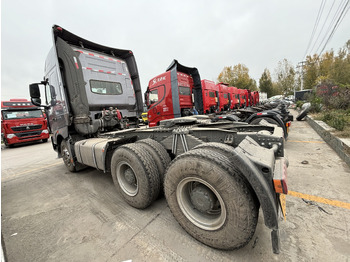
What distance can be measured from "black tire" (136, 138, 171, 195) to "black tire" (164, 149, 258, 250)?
47 centimetres

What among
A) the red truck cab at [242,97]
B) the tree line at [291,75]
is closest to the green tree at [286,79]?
the tree line at [291,75]

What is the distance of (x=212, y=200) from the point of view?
1685 millimetres

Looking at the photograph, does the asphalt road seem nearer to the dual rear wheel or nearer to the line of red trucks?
the dual rear wheel

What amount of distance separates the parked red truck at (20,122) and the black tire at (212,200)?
41.3 ft

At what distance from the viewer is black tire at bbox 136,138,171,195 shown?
7.72 feet

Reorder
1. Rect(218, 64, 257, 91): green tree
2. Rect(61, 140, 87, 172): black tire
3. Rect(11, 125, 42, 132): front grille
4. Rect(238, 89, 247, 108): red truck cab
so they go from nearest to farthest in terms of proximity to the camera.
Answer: Rect(61, 140, 87, 172): black tire, Rect(11, 125, 42, 132): front grille, Rect(238, 89, 247, 108): red truck cab, Rect(218, 64, 257, 91): green tree

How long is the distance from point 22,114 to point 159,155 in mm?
12396

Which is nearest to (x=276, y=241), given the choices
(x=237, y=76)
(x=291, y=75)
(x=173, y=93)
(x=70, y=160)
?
(x=70, y=160)

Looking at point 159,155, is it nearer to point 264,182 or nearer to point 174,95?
point 264,182

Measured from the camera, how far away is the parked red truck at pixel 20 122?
9641mm

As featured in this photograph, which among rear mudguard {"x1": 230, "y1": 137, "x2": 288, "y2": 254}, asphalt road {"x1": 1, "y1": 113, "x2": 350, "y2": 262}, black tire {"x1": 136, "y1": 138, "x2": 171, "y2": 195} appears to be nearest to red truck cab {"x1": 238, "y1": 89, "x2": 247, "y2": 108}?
asphalt road {"x1": 1, "y1": 113, "x2": 350, "y2": 262}

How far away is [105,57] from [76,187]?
3469 mm

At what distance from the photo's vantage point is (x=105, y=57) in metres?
4.46

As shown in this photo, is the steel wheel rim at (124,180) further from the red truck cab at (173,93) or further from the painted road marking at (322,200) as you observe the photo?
the red truck cab at (173,93)
